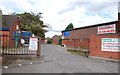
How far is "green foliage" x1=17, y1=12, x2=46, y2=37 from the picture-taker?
71.6 metres

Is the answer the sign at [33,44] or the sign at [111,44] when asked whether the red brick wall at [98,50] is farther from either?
the sign at [33,44]

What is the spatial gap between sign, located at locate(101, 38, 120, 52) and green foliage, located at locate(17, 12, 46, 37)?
4795 centimetres

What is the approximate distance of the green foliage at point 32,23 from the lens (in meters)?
71.6

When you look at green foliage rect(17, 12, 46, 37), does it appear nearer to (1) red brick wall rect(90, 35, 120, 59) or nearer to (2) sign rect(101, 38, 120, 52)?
(1) red brick wall rect(90, 35, 120, 59)

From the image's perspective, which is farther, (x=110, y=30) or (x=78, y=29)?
(x=78, y=29)

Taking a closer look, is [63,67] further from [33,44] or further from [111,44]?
[111,44]

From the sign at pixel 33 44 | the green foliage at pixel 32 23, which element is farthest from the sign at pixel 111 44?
the green foliage at pixel 32 23

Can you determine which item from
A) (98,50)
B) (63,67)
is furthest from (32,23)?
(63,67)

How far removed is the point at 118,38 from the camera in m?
22.2

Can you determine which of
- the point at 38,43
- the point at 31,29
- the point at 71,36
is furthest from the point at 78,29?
the point at 38,43

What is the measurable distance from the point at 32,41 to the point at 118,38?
7.63 metres

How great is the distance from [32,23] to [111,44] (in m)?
53.7

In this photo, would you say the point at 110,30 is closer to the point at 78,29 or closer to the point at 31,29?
the point at 78,29

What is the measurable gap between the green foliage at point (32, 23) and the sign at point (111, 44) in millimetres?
47947
